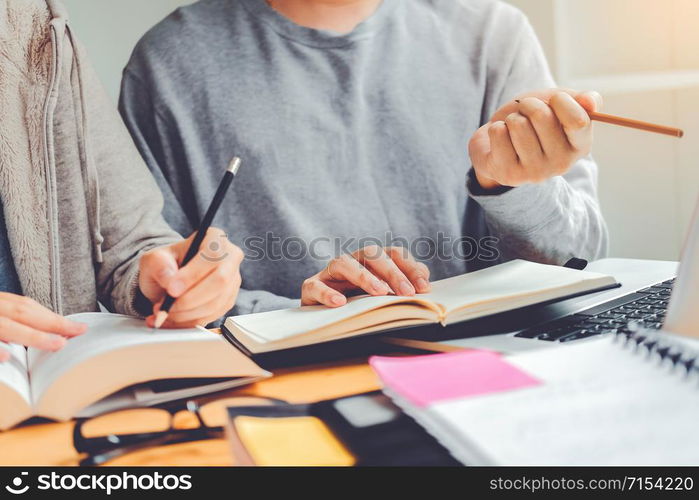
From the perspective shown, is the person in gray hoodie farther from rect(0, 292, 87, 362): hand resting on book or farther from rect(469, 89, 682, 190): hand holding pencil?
rect(469, 89, 682, 190): hand holding pencil

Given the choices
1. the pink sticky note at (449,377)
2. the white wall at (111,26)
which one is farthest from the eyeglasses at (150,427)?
the white wall at (111,26)

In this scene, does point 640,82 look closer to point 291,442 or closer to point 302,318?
point 302,318

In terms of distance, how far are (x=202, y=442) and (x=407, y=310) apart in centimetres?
22

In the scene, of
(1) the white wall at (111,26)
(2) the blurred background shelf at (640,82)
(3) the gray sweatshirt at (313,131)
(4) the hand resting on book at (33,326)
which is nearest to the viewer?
(4) the hand resting on book at (33,326)

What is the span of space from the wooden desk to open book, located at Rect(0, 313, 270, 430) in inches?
0.5

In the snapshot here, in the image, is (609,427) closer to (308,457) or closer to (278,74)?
(308,457)

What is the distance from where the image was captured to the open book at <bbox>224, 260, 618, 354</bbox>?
0.57m

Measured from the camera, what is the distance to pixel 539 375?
35 cm

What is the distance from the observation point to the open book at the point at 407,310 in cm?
57

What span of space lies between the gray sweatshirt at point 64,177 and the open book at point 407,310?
0.29 m

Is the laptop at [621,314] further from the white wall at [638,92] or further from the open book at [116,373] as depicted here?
the white wall at [638,92]

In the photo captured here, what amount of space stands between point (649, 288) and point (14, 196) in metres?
0.79

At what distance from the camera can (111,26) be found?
5.40ft

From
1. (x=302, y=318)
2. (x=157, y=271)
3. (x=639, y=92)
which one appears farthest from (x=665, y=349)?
(x=639, y=92)
